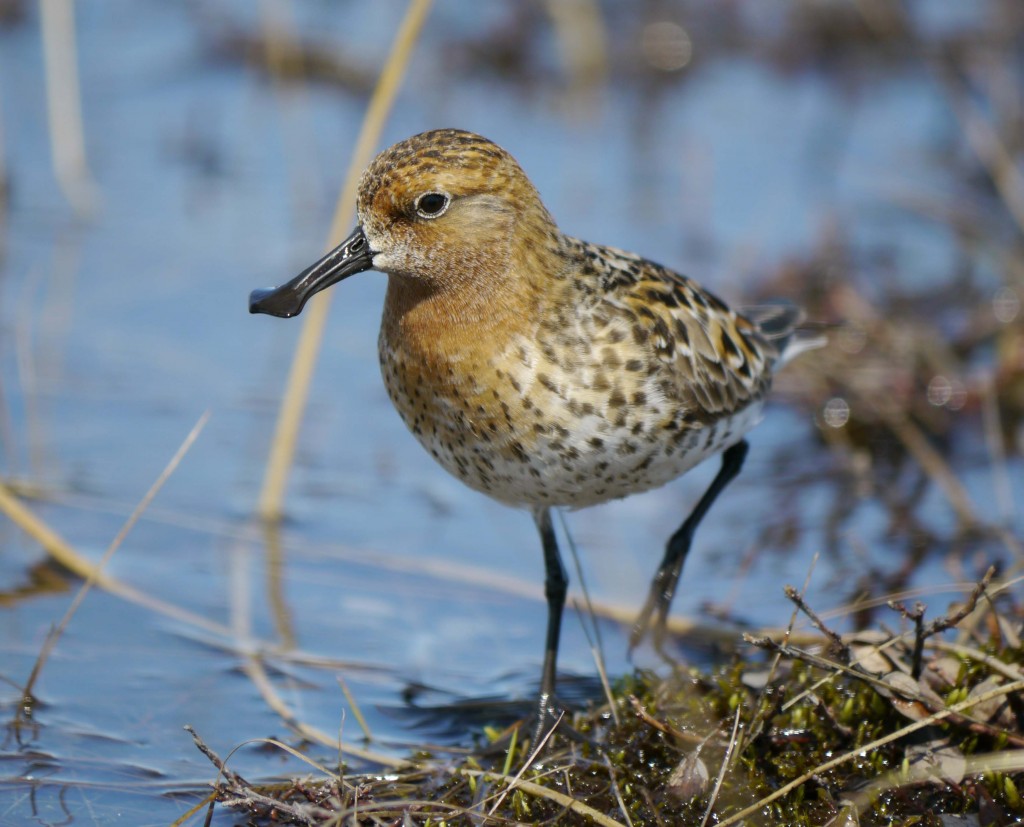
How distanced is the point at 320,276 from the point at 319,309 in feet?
5.81

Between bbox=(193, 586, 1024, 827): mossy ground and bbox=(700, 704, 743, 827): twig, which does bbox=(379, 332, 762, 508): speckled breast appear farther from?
bbox=(700, 704, 743, 827): twig

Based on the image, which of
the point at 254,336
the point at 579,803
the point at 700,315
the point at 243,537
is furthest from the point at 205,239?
the point at 579,803

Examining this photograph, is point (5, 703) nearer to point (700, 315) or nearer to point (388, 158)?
point (388, 158)

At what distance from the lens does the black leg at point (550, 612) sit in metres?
5.31

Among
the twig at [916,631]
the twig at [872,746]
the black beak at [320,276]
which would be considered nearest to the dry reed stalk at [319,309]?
the black beak at [320,276]

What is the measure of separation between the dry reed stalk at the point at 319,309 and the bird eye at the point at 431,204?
125 cm

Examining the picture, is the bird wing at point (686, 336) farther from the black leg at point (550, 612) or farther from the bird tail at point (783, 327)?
the black leg at point (550, 612)

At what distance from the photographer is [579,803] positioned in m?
4.46

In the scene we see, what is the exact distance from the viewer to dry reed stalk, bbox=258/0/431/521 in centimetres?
625

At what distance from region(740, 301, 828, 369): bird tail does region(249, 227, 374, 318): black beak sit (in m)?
2.06

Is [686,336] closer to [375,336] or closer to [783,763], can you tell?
[783,763]

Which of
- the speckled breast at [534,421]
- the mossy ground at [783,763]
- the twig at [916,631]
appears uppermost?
the speckled breast at [534,421]

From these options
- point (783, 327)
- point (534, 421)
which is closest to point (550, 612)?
point (534, 421)

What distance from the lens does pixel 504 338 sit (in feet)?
16.0
